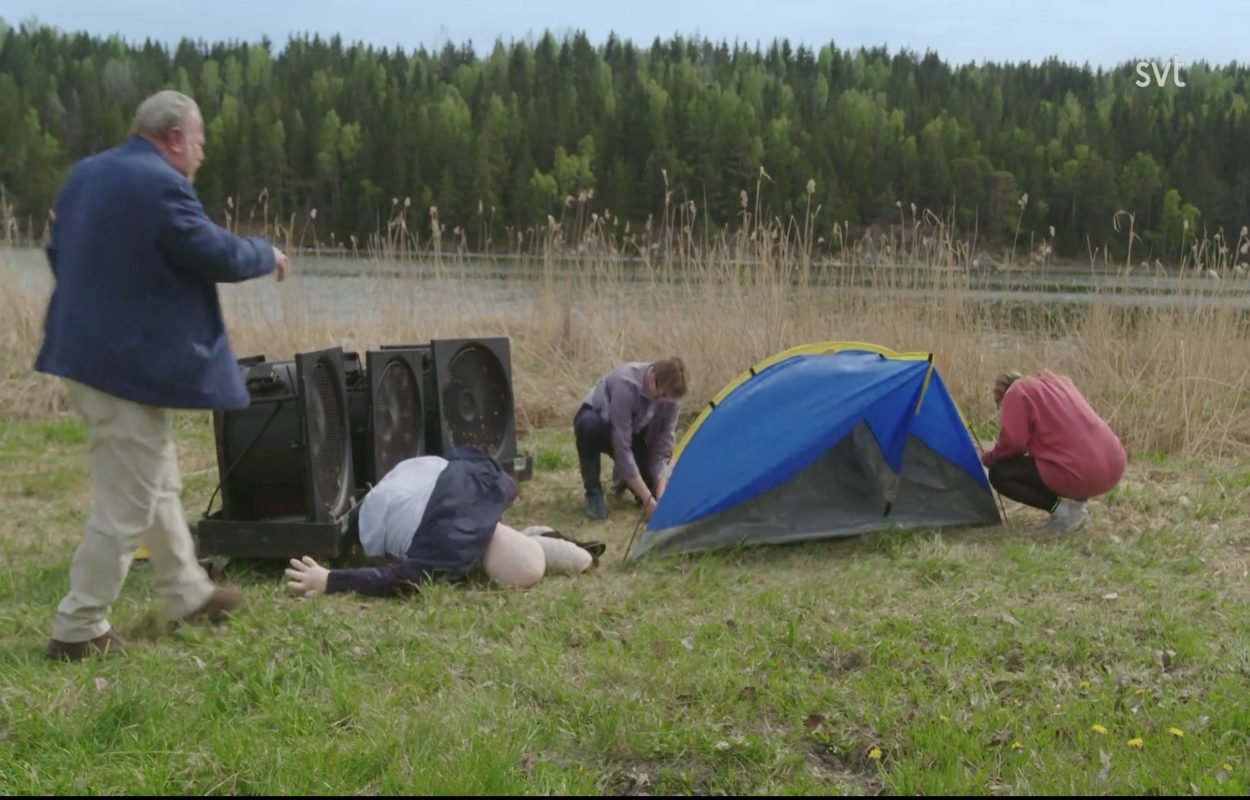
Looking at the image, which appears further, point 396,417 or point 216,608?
point 396,417

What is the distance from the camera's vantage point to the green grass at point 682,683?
2.86m

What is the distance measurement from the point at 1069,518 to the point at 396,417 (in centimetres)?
330

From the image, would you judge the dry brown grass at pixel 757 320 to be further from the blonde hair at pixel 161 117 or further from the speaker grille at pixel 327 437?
the blonde hair at pixel 161 117

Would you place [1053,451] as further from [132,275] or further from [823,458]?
[132,275]

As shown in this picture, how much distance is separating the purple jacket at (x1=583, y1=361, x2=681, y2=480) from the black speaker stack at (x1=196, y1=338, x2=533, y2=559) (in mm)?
959

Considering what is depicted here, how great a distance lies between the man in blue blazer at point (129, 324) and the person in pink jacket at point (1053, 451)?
3630 mm

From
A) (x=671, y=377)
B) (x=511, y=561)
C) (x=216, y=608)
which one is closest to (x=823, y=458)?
(x=671, y=377)

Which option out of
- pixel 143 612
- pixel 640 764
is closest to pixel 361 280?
pixel 143 612

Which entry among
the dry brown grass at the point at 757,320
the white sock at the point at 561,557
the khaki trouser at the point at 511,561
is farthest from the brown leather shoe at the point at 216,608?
the dry brown grass at the point at 757,320

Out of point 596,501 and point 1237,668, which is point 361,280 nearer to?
point 596,501

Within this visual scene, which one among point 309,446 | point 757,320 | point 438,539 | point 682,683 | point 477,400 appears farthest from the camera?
point 757,320

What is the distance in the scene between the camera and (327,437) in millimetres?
4883

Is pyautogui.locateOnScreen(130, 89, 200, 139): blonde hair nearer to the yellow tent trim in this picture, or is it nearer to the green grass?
the green grass

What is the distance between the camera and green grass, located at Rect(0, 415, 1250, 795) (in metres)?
2.86
